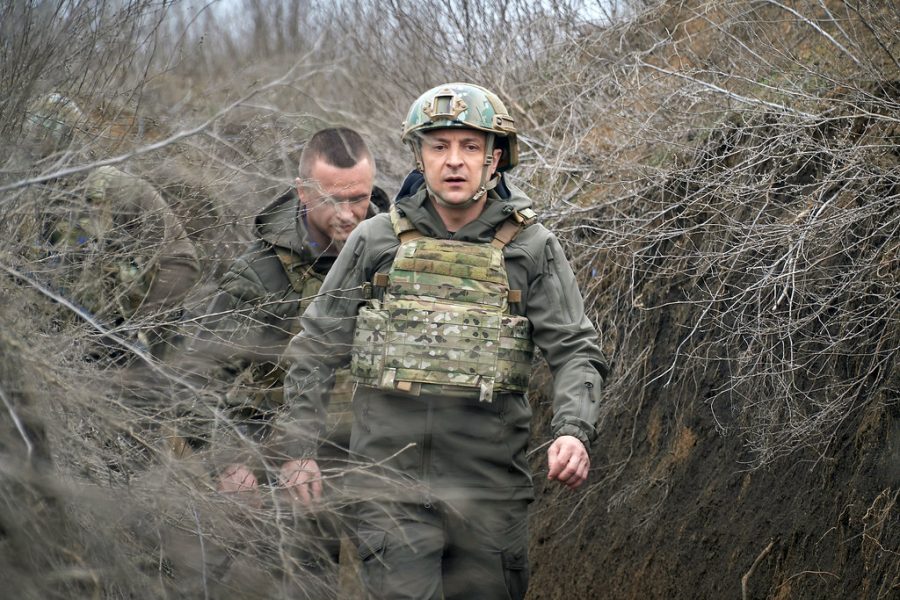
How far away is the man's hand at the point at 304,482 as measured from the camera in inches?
130

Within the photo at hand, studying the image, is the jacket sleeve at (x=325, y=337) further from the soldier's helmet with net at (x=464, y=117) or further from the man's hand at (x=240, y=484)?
the man's hand at (x=240, y=484)

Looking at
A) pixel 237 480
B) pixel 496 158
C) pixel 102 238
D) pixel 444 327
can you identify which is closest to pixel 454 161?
pixel 496 158

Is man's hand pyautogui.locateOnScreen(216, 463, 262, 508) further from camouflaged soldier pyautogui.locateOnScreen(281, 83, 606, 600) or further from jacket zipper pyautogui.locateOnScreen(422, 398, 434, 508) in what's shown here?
jacket zipper pyautogui.locateOnScreen(422, 398, 434, 508)

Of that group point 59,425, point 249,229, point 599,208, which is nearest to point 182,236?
point 59,425

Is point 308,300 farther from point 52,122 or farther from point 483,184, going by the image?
point 52,122

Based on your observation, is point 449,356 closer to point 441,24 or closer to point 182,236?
point 182,236

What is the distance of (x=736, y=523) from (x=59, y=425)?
3592mm

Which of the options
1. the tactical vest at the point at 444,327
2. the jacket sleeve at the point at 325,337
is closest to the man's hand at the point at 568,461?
the tactical vest at the point at 444,327

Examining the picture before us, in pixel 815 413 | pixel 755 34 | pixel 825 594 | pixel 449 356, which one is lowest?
pixel 825 594

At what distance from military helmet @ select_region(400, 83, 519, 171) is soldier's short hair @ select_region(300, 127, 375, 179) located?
0.83 metres

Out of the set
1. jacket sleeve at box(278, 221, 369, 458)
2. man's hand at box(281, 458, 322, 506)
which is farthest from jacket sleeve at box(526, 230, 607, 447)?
man's hand at box(281, 458, 322, 506)

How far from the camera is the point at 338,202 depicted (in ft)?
18.1

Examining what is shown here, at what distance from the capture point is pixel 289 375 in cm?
433

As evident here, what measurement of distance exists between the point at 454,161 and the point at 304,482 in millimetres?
1762
